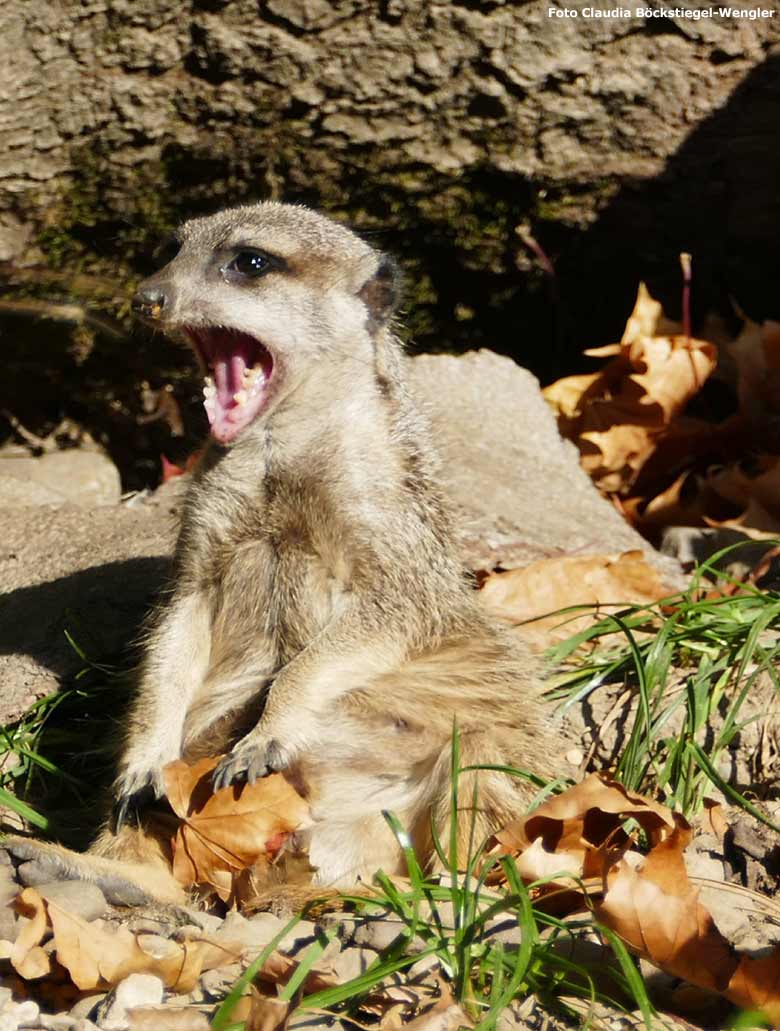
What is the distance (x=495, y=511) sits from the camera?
4.42m

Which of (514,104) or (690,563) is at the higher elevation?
(514,104)

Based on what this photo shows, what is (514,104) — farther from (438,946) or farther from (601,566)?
(438,946)

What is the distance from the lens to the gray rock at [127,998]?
7.13 feet

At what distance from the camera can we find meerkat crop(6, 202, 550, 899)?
10.1 ft

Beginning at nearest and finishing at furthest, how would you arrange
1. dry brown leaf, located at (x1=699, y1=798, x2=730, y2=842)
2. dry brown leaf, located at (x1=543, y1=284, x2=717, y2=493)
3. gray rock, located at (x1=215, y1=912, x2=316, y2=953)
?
gray rock, located at (x1=215, y1=912, x2=316, y2=953) < dry brown leaf, located at (x1=699, y1=798, x2=730, y2=842) < dry brown leaf, located at (x1=543, y1=284, x2=717, y2=493)

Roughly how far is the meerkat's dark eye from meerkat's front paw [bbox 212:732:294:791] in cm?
112

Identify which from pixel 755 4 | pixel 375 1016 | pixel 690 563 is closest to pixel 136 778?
pixel 375 1016

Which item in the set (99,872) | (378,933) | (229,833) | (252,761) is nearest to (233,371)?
(252,761)

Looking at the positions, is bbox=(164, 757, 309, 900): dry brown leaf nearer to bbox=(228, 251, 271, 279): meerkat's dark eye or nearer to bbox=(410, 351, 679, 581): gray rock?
bbox=(228, 251, 271, 279): meerkat's dark eye

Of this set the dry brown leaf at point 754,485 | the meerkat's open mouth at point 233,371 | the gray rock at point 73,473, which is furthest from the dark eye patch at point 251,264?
the dry brown leaf at point 754,485

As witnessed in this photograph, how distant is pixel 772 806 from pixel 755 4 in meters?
2.85

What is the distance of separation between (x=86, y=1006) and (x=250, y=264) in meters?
1.77

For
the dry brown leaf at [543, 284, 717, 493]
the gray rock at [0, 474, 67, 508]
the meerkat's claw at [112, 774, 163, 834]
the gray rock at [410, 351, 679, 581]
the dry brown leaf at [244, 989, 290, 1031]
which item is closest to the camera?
the dry brown leaf at [244, 989, 290, 1031]

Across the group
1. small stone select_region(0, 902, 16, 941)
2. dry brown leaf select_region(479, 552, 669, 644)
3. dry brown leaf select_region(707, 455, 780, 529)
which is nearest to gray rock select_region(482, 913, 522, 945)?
small stone select_region(0, 902, 16, 941)
